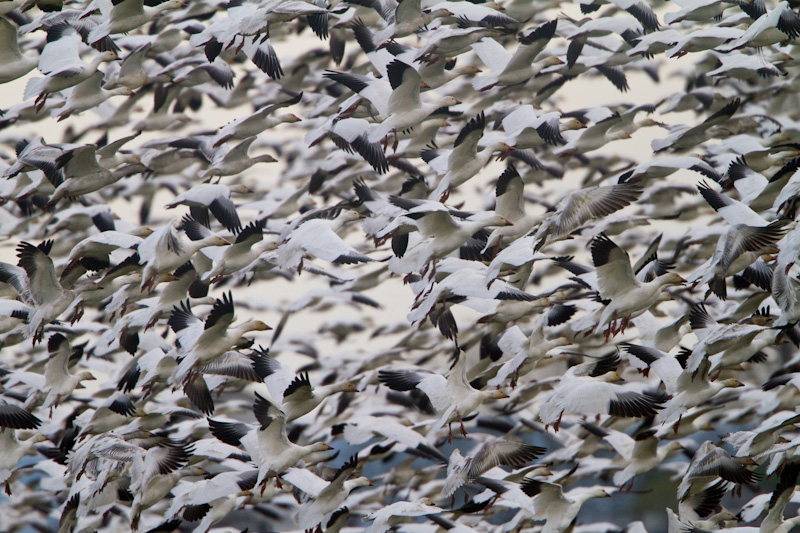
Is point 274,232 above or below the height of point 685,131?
below

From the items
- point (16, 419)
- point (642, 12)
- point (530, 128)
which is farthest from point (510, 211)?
point (16, 419)

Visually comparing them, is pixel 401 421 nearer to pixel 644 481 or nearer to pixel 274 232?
pixel 274 232

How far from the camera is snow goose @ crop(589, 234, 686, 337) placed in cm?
807

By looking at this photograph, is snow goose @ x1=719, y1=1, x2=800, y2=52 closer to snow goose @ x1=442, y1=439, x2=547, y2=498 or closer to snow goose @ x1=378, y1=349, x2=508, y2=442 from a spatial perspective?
snow goose @ x1=378, y1=349, x2=508, y2=442

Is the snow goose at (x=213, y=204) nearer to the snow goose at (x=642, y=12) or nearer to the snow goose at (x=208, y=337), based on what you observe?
the snow goose at (x=208, y=337)

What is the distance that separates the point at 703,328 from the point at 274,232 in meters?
5.01

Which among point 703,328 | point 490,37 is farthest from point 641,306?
point 490,37

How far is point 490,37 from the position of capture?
11.0m

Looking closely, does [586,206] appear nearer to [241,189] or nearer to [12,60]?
[241,189]

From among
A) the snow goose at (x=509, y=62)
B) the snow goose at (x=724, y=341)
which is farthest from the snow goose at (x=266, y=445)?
the snow goose at (x=509, y=62)

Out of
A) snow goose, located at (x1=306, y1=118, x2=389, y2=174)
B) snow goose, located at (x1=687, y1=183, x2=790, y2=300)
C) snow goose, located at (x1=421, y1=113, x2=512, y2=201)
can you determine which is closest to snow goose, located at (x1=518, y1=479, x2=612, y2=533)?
snow goose, located at (x1=687, y1=183, x2=790, y2=300)

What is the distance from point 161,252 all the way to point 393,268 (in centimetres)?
235

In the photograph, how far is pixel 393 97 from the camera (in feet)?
30.9

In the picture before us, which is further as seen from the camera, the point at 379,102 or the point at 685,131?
the point at 685,131
